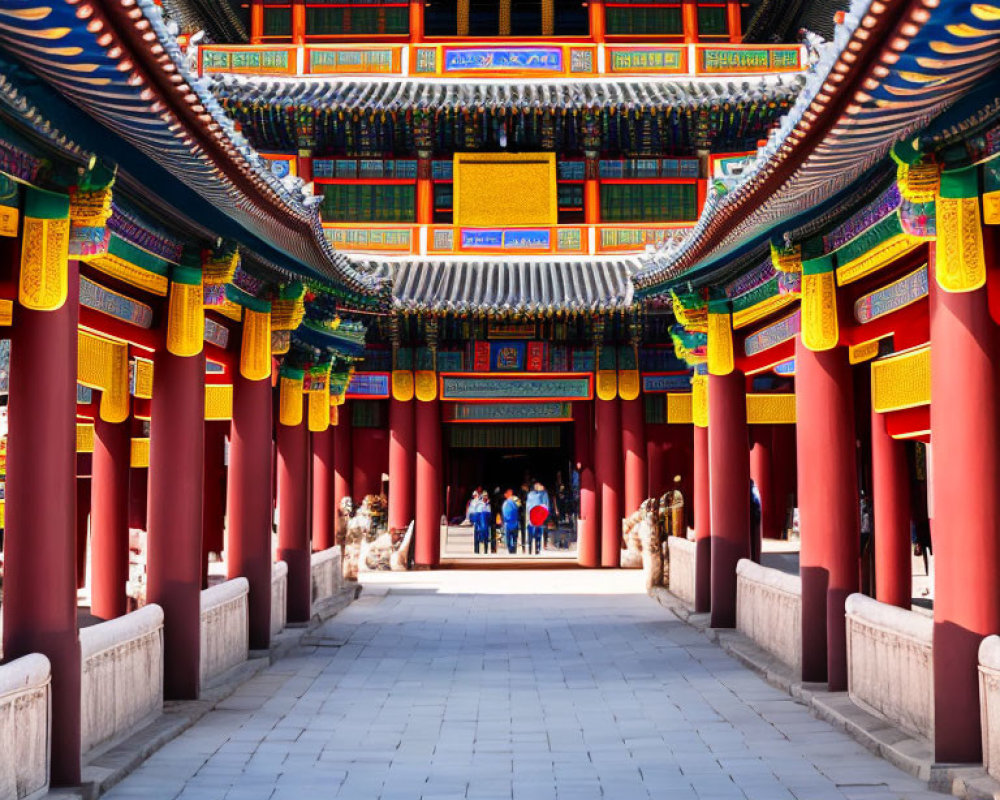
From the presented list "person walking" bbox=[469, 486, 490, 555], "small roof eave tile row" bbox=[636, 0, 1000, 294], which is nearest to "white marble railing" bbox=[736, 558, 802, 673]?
"small roof eave tile row" bbox=[636, 0, 1000, 294]

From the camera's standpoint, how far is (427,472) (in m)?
23.4

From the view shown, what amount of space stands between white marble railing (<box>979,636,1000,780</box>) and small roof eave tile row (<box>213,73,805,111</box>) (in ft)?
52.2

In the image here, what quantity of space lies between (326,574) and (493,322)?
6910 mm

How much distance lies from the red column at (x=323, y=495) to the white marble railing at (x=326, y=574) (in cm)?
233

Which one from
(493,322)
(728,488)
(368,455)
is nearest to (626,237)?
(493,322)

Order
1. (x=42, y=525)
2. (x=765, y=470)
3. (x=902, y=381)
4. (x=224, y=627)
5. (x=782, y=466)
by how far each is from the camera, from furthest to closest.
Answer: (x=782, y=466)
(x=765, y=470)
(x=224, y=627)
(x=902, y=381)
(x=42, y=525)

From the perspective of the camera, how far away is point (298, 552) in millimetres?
15602

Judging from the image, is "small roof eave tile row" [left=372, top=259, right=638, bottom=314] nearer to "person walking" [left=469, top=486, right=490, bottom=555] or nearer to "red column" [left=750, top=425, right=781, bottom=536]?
"person walking" [left=469, top=486, right=490, bottom=555]

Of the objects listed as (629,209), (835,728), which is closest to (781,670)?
(835,728)

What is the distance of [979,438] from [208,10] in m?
20.2

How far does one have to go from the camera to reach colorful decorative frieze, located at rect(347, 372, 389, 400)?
2347 centimetres

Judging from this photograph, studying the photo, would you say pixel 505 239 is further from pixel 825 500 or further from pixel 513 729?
pixel 513 729

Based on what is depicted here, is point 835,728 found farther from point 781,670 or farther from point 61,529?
point 61,529

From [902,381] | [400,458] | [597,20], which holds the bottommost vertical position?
[400,458]
